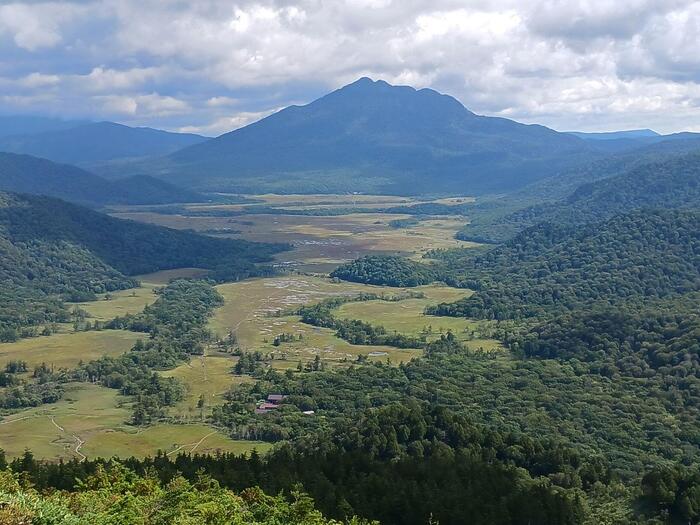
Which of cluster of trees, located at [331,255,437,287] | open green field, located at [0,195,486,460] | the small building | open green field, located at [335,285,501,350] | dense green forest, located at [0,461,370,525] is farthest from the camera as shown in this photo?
cluster of trees, located at [331,255,437,287]

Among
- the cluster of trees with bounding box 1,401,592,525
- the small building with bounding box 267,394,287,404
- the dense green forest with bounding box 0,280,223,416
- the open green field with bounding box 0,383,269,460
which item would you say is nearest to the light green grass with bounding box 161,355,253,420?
the dense green forest with bounding box 0,280,223,416

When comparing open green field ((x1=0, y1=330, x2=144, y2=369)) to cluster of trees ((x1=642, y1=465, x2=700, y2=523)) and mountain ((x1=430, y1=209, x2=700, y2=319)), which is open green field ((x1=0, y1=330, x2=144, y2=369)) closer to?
mountain ((x1=430, y1=209, x2=700, y2=319))

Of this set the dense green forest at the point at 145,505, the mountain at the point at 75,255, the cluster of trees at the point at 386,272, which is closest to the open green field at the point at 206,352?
the cluster of trees at the point at 386,272

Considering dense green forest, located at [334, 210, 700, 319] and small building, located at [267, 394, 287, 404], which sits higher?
dense green forest, located at [334, 210, 700, 319]

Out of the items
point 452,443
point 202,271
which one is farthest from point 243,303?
point 452,443

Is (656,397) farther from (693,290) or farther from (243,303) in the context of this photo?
(243,303)

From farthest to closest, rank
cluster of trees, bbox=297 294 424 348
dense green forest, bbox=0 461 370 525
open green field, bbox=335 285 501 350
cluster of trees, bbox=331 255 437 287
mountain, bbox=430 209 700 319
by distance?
cluster of trees, bbox=331 255 437 287
mountain, bbox=430 209 700 319
open green field, bbox=335 285 501 350
cluster of trees, bbox=297 294 424 348
dense green forest, bbox=0 461 370 525
